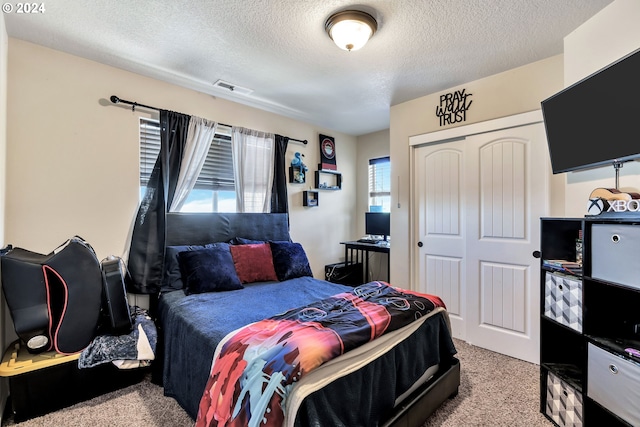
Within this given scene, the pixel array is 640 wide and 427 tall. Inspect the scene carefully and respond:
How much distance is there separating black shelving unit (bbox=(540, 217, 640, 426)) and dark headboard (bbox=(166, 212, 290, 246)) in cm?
259

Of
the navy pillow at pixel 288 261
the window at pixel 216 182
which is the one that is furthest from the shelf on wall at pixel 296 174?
the navy pillow at pixel 288 261

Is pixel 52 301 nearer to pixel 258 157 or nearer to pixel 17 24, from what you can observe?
pixel 17 24

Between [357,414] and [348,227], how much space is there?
11.5 feet

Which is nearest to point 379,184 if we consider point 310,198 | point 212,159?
point 310,198

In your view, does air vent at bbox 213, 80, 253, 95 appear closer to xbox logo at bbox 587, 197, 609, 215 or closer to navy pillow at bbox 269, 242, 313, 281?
navy pillow at bbox 269, 242, 313, 281

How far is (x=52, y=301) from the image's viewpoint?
6.20 feet

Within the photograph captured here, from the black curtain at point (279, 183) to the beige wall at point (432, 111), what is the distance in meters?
1.38

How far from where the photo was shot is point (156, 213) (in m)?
2.66

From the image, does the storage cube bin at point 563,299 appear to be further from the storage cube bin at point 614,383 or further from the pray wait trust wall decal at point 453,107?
the pray wait trust wall decal at point 453,107

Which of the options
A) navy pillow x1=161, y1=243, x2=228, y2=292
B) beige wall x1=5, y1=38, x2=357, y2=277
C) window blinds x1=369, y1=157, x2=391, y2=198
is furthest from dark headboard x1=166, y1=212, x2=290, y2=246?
window blinds x1=369, y1=157, x2=391, y2=198

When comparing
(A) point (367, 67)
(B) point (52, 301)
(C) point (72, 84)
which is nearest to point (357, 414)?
(B) point (52, 301)

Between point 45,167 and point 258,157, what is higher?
point 258,157

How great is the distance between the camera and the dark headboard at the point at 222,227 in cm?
277

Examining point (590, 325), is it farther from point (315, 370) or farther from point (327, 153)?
point (327, 153)
